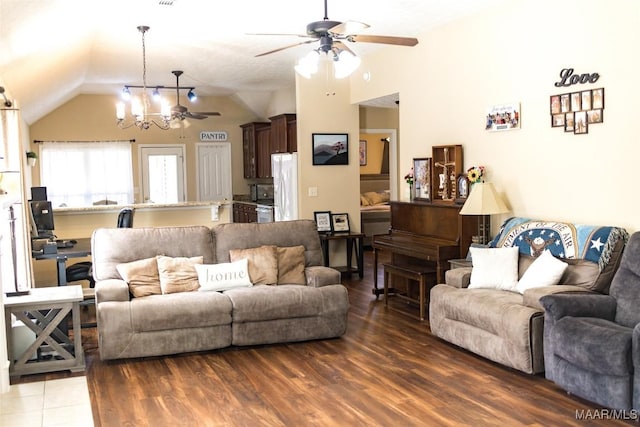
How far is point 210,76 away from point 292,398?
6.43 meters

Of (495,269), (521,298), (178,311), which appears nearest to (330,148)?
(495,269)

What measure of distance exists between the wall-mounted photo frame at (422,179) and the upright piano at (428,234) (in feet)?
0.50

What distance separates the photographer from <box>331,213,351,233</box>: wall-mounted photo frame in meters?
8.18

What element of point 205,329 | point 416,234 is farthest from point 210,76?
point 205,329

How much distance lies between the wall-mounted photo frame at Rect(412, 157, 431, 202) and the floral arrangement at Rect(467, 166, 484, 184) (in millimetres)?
691

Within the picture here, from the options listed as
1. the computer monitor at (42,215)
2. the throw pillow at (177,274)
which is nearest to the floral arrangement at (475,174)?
the throw pillow at (177,274)

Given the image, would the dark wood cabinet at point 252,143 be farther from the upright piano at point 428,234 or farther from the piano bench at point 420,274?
the piano bench at point 420,274

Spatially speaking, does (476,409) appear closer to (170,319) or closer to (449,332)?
(449,332)

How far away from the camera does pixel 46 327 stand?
14.7ft

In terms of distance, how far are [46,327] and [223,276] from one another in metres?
1.40

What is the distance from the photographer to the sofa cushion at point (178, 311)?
4.75 m

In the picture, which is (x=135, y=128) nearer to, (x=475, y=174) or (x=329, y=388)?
(x=475, y=174)

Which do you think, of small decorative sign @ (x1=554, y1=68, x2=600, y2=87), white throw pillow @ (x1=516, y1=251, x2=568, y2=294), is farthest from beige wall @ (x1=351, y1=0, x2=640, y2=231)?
white throw pillow @ (x1=516, y1=251, x2=568, y2=294)

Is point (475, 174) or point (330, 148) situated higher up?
point (330, 148)
